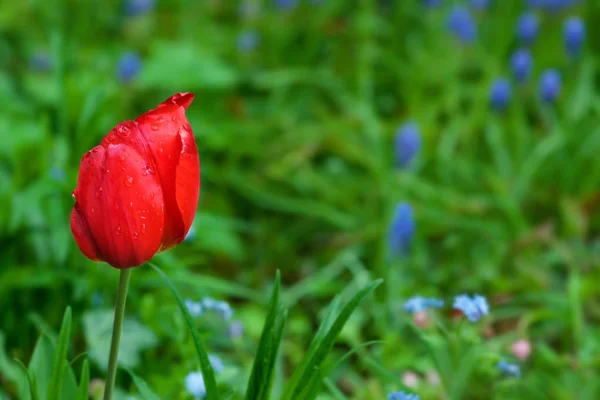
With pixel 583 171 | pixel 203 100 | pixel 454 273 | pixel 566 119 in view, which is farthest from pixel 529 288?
pixel 203 100

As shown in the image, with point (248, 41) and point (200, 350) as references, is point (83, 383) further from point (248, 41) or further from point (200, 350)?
point (248, 41)

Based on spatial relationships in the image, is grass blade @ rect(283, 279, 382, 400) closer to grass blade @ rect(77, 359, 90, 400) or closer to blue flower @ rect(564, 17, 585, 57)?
grass blade @ rect(77, 359, 90, 400)

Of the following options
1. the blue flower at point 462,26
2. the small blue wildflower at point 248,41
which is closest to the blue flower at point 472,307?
the blue flower at point 462,26

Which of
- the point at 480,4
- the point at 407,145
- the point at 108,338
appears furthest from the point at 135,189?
the point at 480,4

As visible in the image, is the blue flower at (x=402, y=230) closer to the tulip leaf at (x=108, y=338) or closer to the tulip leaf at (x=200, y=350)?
the tulip leaf at (x=108, y=338)

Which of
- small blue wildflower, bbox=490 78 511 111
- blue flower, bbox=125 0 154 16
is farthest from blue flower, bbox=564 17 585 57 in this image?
blue flower, bbox=125 0 154 16

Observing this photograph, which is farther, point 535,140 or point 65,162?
point 535,140

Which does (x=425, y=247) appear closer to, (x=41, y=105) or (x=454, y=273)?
(x=454, y=273)
